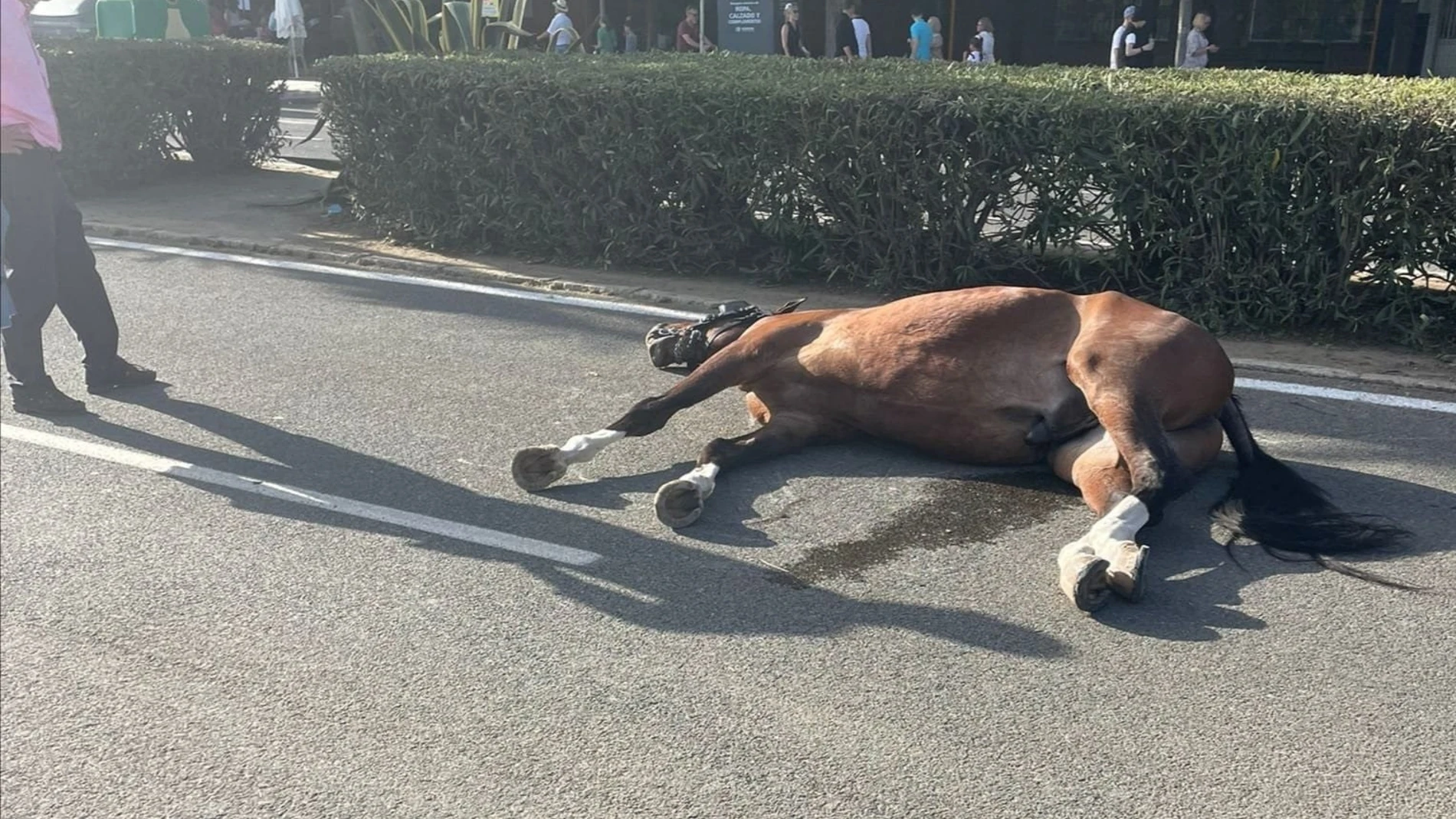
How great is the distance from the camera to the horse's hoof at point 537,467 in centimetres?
535

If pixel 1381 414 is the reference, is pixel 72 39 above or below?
above

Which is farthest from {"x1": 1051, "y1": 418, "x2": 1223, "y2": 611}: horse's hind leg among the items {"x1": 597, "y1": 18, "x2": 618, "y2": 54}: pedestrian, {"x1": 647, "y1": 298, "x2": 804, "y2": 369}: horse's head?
{"x1": 597, "y1": 18, "x2": 618, "y2": 54}: pedestrian

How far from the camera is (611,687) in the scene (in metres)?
3.89

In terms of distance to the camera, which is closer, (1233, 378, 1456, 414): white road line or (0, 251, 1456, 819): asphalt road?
(0, 251, 1456, 819): asphalt road

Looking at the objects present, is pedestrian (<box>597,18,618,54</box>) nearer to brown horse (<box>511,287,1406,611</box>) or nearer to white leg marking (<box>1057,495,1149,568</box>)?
brown horse (<box>511,287,1406,611</box>)

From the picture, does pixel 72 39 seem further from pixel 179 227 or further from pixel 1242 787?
pixel 1242 787

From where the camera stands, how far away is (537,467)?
Result: 17.6ft

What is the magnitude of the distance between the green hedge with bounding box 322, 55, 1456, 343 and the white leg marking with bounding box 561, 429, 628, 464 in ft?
11.1

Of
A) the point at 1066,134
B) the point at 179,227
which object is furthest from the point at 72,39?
the point at 1066,134

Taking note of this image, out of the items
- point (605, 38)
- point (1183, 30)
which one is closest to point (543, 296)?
point (1183, 30)

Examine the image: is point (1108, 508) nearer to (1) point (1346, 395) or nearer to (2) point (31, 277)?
(1) point (1346, 395)

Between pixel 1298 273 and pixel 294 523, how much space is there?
5140 millimetres

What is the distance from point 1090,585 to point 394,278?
650 centimetres

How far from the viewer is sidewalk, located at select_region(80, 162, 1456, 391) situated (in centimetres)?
690
